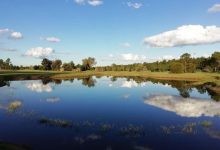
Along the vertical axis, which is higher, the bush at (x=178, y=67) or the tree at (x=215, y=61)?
the tree at (x=215, y=61)

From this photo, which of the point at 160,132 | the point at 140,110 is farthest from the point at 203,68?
the point at 160,132

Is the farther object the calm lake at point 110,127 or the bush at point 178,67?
the bush at point 178,67

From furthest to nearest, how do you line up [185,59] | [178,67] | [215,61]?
[215,61], [185,59], [178,67]

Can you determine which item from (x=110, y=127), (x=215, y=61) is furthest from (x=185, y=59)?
(x=110, y=127)

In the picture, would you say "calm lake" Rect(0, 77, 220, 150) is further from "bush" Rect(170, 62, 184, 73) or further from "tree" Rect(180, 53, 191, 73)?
"tree" Rect(180, 53, 191, 73)

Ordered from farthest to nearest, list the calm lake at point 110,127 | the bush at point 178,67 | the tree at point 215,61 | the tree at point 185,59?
the tree at point 215,61
the tree at point 185,59
the bush at point 178,67
the calm lake at point 110,127

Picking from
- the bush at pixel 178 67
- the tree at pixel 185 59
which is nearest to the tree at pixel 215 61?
the tree at pixel 185 59

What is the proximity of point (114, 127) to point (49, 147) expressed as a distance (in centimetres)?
943

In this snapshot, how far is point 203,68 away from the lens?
19075cm

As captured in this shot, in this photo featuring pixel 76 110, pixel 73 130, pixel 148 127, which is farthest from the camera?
pixel 76 110

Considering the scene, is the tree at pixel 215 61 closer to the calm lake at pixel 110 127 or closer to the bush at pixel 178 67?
the bush at pixel 178 67

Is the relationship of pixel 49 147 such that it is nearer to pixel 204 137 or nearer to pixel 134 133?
pixel 134 133

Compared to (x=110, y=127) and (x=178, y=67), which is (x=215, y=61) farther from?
(x=110, y=127)

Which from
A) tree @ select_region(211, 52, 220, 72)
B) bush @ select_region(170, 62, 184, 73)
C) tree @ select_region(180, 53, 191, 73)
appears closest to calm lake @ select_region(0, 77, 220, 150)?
bush @ select_region(170, 62, 184, 73)
